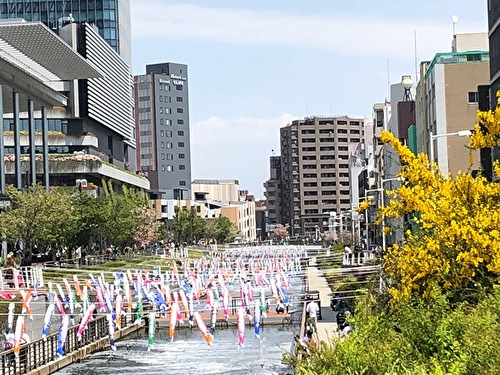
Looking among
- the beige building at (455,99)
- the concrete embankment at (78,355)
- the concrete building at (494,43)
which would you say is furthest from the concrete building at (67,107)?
the concrete building at (494,43)

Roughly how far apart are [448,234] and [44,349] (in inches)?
854

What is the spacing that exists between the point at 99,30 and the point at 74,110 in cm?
2965

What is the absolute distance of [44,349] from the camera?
118 ft

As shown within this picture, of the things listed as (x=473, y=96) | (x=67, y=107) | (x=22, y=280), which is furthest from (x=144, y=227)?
(x=22, y=280)

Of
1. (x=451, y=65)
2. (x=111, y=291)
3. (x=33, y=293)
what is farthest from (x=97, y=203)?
(x=33, y=293)

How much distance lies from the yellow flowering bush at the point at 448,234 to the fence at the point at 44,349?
15.4 metres

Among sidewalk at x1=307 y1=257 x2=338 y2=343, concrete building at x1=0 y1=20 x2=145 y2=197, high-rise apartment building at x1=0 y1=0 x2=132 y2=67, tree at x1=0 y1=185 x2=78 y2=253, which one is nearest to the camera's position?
sidewalk at x1=307 y1=257 x2=338 y2=343

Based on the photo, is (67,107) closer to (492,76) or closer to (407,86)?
(407,86)

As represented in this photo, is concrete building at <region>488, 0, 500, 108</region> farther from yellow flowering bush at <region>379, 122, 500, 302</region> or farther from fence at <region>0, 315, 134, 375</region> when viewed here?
yellow flowering bush at <region>379, 122, 500, 302</region>

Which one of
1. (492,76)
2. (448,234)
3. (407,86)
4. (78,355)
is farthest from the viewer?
(407,86)

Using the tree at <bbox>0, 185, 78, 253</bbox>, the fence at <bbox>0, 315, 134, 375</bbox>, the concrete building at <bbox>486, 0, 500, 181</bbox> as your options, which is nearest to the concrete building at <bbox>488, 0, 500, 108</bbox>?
the concrete building at <bbox>486, 0, 500, 181</bbox>

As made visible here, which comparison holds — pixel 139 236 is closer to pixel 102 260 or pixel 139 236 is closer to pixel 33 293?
pixel 102 260

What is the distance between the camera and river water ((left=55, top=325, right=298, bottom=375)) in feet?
122

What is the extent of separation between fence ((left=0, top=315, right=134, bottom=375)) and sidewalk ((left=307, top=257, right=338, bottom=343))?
378 inches
